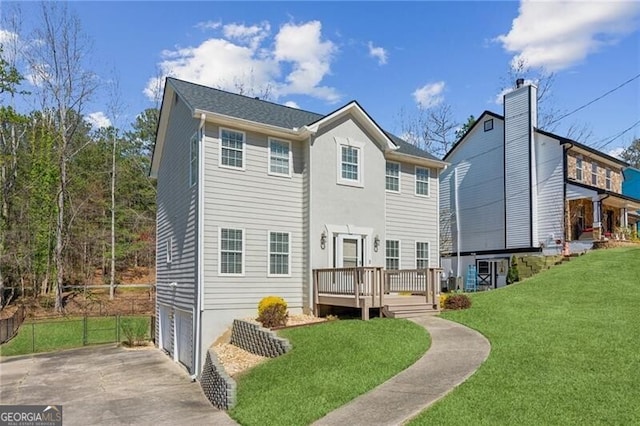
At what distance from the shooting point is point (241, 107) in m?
15.4

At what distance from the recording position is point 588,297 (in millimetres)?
14445

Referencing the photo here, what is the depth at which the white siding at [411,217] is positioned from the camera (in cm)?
1705

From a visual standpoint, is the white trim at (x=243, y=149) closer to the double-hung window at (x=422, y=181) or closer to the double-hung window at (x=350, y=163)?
the double-hung window at (x=350, y=163)

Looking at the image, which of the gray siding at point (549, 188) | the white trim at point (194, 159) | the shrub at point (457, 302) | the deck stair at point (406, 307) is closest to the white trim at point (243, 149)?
the white trim at point (194, 159)

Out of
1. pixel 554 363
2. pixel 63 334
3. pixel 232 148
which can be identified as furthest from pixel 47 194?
pixel 554 363

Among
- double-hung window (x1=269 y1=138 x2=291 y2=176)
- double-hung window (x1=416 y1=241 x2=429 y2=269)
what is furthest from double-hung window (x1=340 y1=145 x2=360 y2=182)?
double-hung window (x1=416 y1=241 x2=429 y2=269)

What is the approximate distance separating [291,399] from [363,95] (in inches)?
847

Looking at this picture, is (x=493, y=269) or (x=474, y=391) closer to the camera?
(x=474, y=391)

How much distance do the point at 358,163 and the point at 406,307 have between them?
5.04 m

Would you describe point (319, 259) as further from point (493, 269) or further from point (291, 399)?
point (493, 269)

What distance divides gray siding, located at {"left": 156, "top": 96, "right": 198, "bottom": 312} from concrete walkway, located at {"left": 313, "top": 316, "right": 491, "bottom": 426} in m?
7.16

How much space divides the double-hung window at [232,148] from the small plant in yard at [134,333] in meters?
9.82

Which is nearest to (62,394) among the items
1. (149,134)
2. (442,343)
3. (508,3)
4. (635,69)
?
→ (442,343)

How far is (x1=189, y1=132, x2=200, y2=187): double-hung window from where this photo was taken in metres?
13.8
